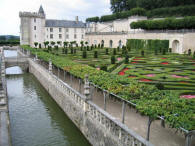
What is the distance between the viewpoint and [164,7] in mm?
60438

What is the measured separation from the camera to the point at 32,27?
6241 cm

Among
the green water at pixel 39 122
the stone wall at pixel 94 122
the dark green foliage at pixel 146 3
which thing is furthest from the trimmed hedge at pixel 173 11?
the stone wall at pixel 94 122

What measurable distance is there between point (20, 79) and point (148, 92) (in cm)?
2269

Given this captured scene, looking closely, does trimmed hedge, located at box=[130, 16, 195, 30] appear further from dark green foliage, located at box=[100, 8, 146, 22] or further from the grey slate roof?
the grey slate roof

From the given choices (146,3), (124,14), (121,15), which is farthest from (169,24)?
(121,15)

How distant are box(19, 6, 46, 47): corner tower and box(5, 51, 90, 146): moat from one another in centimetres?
4337

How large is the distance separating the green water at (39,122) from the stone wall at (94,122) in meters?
0.60

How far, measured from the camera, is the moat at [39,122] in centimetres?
1188

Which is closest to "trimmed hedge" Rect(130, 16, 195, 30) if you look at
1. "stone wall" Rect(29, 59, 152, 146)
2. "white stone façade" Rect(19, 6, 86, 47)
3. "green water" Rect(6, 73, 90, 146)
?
"white stone façade" Rect(19, 6, 86, 47)

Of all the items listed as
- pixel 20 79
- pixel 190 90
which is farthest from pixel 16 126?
pixel 20 79

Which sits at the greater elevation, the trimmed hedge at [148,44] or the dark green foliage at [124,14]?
the dark green foliage at [124,14]

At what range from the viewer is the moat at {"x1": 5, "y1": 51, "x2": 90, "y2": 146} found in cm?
1188

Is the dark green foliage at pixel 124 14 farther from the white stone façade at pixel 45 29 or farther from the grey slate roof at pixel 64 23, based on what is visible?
the grey slate roof at pixel 64 23

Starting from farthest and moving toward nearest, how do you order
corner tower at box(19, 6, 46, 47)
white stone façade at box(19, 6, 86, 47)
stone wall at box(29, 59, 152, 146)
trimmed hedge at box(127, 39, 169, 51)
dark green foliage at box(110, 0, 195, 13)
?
white stone façade at box(19, 6, 86, 47) < corner tower at box(19, 6, 46, 47) < dark green foliage at box(110, 0, 195, 13) < trimmed hedge at box(127, 39, 169, 51) < stone wall at box(29, 59, 152, 146)
